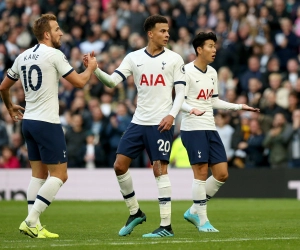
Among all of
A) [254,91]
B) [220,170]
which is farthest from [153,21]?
[254,91]

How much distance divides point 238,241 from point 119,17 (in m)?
16.4

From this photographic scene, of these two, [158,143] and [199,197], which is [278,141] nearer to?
[199,197]

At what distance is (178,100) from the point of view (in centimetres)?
1063

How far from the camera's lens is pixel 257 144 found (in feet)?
66.2

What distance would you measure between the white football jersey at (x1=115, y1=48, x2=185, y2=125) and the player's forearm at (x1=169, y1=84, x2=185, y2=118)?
76 mm

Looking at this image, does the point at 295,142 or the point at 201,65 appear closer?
the point at 201,65

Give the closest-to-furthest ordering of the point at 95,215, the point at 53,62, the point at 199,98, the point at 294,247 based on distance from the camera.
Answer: the point at 294,247, the point at 53,62, the point at 199,98, the point at 95,215

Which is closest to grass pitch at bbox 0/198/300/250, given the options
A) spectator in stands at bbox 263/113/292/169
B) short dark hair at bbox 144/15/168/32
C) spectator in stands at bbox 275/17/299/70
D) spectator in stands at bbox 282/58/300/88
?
spectator in stands at bbox 263/113/292/169

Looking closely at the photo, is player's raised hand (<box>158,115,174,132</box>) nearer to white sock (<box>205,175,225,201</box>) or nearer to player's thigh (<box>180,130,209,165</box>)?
player's thigh (<box>180,130,209,165</box>)

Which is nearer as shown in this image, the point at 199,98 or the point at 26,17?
the point at 199,98

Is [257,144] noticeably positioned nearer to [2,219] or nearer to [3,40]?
[2,219]

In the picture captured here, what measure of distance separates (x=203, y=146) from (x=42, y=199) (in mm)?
2444

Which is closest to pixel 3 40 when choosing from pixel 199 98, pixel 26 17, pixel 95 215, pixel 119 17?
pixel 26 17

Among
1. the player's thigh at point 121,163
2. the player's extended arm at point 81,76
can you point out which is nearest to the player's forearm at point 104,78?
the player's extended arm at point 81,76
